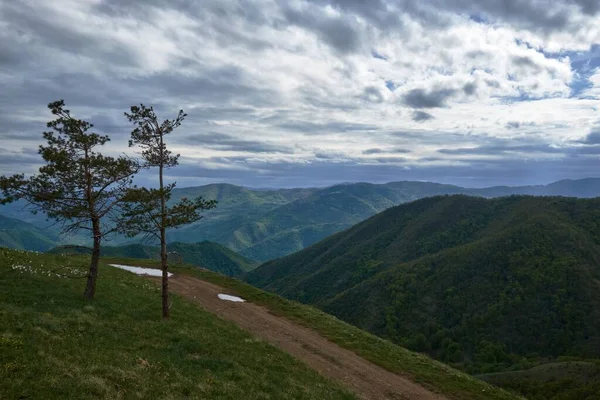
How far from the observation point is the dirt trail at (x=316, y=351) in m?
23.8

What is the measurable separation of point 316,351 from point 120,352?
16.0 metres

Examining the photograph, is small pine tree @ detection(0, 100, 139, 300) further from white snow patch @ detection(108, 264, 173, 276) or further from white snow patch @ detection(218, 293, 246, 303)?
white snow patch @ detection(108, 264, 173, 276)

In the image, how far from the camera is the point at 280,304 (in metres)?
43.3

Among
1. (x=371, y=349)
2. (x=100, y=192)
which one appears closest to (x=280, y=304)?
(x=371, y=349)

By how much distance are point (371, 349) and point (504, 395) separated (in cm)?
1038

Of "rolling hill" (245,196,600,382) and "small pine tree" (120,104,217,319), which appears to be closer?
"small pine tree" (120,104,217,319)

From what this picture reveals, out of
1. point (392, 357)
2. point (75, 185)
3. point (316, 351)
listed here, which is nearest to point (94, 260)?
point (75, 185)

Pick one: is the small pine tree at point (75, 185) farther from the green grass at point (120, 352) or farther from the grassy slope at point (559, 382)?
the grassy slope at point (559, 382)

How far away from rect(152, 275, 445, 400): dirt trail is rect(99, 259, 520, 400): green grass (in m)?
1.13

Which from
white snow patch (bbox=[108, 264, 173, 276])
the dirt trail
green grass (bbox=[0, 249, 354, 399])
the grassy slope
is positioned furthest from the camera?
the grassy slope

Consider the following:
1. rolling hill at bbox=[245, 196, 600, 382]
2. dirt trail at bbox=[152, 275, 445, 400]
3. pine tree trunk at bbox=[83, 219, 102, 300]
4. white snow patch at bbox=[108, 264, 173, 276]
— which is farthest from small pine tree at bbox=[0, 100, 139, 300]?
rolling hill at bbox=[245, 196, 600, 382]

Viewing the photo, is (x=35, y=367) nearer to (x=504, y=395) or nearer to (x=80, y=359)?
(x=80, y=359)

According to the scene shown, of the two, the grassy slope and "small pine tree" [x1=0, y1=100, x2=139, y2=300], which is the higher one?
"small pine tree" [x1=0, y1=100, x2=139, y2=300]

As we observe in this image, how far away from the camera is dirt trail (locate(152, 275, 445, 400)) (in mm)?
23844
